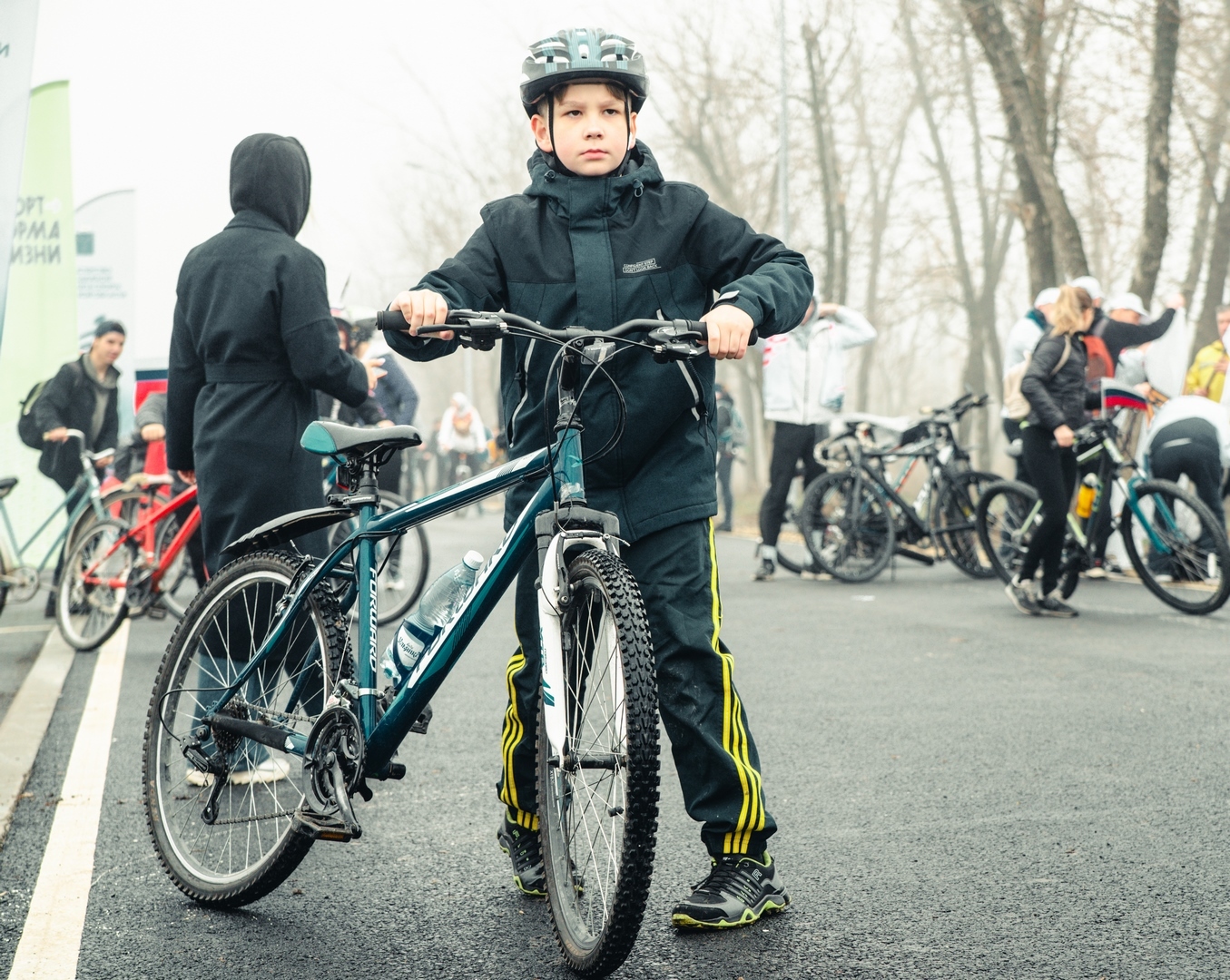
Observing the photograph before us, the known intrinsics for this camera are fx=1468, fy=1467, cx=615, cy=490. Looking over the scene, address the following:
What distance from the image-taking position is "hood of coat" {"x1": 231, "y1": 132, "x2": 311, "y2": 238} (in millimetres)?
4848

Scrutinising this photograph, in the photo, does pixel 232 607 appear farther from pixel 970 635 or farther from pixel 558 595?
pixel 970 635

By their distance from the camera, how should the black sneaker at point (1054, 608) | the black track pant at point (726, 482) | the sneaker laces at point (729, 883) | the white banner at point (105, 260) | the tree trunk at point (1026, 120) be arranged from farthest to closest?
1. the black track pant at point (726, 482)
2. the tree trunk at point (1026, 120)
3. the white banner at point (105, 260)
4. the black sneaker at point (1054, 608)
5. the sneaker laces at point (729, 883)

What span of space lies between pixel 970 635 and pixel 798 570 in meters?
3.57

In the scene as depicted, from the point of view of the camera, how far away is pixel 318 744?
335cm

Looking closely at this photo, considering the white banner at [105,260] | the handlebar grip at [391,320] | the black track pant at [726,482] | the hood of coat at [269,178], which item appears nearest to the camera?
the handlebar grip at [391,320]

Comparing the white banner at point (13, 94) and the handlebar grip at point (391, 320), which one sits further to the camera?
the white banner at point (13, 94)

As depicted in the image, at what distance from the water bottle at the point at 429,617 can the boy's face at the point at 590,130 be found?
3.01 ft

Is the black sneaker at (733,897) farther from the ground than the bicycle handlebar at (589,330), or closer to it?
closer to it

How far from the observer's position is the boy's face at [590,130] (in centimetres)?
329

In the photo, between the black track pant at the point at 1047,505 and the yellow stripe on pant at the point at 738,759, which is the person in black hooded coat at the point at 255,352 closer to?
the yellow stripe on pant at the point at 738,759

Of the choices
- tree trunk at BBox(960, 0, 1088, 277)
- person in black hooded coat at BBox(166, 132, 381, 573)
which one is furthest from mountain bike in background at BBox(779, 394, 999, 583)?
person in black hooded coat at BBox(166, 132, 381, 573)

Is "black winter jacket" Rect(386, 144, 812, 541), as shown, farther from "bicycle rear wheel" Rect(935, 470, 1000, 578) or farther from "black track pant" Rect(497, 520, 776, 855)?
"bicycle rear wheel" Rect(935, 470, 1000, 578)

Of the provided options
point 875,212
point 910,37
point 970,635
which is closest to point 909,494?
point 970,635

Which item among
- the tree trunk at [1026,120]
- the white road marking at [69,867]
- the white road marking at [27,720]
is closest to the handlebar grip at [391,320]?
the white road marking at [69,867]
